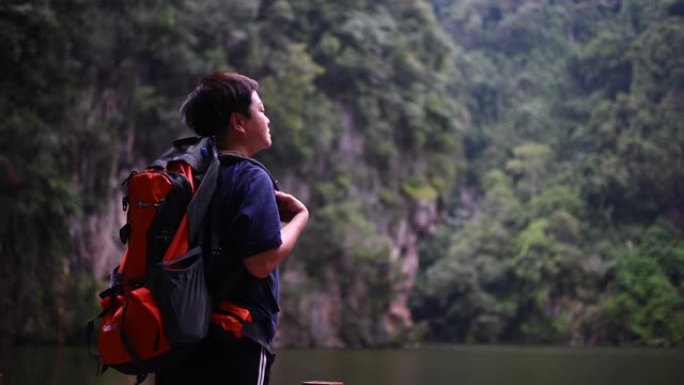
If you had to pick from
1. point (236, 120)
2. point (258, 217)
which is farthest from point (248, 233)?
point (236, 120)

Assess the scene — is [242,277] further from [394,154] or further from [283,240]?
[394,154]

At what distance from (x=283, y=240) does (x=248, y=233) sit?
0.07 m

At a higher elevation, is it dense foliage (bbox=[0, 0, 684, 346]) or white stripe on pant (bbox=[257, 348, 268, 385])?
white stripe on pant (bbox=[257, 348, 268, 385])

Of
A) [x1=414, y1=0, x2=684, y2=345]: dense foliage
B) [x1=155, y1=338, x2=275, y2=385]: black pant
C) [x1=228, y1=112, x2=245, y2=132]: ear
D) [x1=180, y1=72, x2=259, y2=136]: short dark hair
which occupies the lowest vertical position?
[x1=414, y1=0, x2=684, y2=345]: dense foliage

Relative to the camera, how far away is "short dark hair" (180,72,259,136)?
172 centimetres

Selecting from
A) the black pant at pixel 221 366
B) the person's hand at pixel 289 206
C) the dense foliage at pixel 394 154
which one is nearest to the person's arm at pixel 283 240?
the person's hand at pixel 289 206

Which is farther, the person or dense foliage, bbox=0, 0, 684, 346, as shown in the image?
dense foliage, bbox=0, 0, 684, 346

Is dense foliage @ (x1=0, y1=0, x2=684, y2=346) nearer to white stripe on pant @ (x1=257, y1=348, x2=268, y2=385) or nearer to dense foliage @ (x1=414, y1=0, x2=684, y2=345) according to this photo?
dense foliage @ (x1=414, y1=0, x2=684, y2=345)

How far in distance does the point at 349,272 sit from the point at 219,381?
21123mm

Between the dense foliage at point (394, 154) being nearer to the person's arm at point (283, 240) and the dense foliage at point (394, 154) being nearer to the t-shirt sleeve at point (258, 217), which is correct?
the person's arm at point (283, 240)

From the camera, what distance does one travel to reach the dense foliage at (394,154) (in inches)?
632

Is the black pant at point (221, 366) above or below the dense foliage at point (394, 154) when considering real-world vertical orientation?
above

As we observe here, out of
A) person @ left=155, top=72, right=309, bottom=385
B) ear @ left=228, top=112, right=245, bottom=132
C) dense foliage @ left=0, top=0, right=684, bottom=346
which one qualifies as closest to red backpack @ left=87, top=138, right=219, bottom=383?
person @ left=155, top=72, right=309, bottom=385

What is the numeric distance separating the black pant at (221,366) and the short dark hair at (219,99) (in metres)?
0.40
